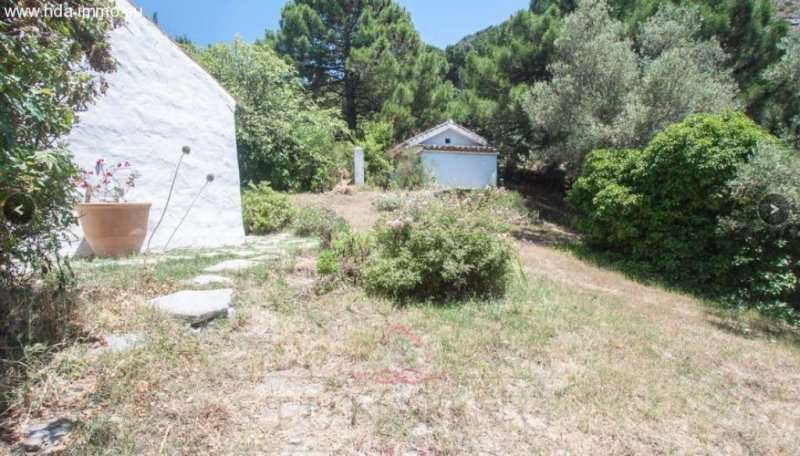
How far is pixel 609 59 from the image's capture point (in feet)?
41.5

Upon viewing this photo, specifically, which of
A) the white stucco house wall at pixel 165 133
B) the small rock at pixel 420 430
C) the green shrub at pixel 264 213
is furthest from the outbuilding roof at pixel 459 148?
the small rock at pixel 420 430

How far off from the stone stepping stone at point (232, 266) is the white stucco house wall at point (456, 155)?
1419 cm

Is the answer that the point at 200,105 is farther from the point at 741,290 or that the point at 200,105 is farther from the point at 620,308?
the point at 741,290

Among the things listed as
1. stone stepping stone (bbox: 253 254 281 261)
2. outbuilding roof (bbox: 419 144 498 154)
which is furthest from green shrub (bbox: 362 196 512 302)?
outbuilding roof (bbox: 419 144 498 154)

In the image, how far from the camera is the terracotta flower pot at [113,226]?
5.66 metres

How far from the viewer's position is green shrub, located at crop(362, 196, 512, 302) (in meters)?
5.12

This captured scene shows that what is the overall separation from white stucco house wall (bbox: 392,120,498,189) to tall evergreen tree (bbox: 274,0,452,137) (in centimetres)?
222

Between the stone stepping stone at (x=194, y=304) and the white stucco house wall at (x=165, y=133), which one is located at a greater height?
the white stucco house wall at (x=165, y=133)

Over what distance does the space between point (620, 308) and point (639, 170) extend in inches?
227

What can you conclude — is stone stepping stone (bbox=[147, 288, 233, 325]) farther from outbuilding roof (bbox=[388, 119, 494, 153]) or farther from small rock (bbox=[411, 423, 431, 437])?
outbuilding roof (bbox=[388, 119, 494, 153])

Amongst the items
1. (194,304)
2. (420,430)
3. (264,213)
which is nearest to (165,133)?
(264,213)

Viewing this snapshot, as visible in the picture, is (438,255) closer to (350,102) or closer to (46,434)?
(46,434)

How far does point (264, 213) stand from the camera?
9.23 meters

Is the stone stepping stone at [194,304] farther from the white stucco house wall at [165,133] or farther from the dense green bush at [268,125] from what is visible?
the dense green bush at [268,125]
